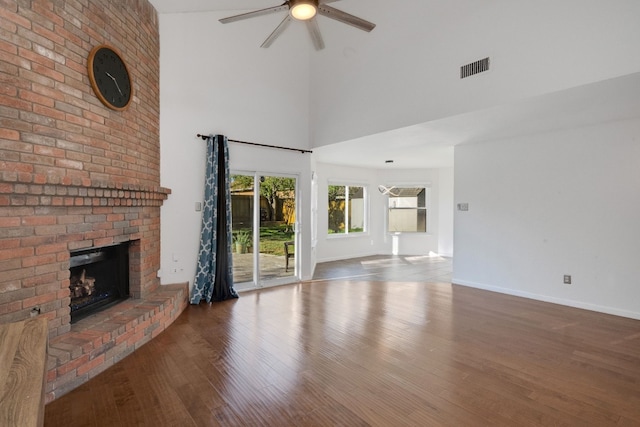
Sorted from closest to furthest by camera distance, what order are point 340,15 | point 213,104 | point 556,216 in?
point 340,15, point 556,216, point 213,104

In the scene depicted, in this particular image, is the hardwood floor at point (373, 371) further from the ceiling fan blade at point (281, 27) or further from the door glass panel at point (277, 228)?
the ceiling fan blade at point (281, 27)

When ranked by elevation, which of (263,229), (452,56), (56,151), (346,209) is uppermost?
(452,56)

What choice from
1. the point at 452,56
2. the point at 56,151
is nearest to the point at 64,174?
the point at 56,151

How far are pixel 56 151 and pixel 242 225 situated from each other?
2.83 metres

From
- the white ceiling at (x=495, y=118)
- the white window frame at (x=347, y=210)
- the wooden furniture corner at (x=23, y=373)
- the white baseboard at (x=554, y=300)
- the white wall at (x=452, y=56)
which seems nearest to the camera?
the wooden furniture corner at (x=23, y=373)

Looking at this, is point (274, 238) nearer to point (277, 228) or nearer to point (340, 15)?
point (277, 228)

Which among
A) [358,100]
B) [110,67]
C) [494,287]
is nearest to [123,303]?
[110,67]

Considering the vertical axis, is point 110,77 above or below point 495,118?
above

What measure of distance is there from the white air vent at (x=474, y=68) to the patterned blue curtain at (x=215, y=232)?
3162 millimetres

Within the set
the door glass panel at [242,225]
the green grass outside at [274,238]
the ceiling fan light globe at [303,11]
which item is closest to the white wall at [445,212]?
the green grass outside at [274,238]

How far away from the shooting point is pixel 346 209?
8.43 metres

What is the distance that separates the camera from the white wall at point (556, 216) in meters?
4.02

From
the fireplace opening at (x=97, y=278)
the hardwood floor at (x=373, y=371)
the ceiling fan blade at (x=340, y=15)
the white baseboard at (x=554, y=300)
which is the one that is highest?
the ceiling fan blade at (x=340, y=15)

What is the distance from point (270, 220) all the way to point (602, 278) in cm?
465
